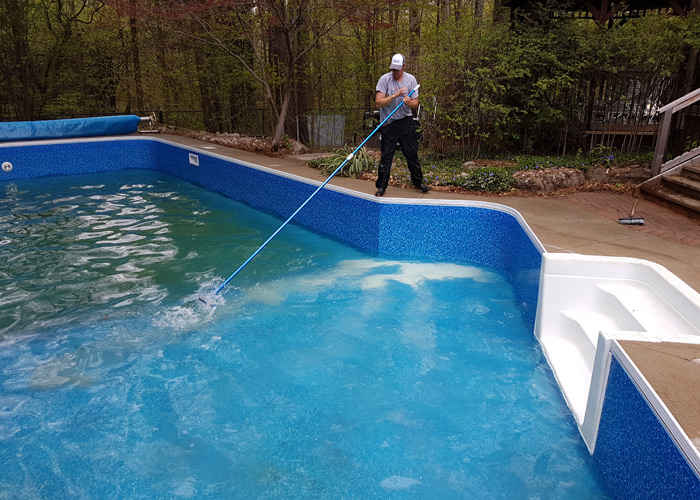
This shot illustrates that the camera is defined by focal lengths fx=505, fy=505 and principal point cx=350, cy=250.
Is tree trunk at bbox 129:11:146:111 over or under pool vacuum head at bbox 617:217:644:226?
over

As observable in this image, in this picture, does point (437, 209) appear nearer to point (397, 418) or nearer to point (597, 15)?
point (397, 418)

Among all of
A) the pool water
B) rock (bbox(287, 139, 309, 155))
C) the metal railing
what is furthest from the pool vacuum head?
rock (bbox(287, 139, 309, 155))

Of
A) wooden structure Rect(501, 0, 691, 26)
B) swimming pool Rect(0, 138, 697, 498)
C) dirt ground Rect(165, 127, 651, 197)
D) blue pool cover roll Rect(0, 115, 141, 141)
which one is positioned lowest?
swimming pool Rect(0, 138, 697, 498)

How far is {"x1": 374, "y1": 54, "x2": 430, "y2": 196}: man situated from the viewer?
5348mm

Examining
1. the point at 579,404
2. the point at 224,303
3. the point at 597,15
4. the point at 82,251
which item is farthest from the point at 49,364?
the point at 597,15

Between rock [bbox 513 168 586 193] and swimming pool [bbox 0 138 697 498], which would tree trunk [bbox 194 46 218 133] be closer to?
swimming pool [bbox 0 138 697 498]

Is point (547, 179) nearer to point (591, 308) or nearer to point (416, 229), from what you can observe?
point (416, 229)

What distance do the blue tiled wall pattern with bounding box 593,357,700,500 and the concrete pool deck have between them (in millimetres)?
96

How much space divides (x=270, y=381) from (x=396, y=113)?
3.30 m

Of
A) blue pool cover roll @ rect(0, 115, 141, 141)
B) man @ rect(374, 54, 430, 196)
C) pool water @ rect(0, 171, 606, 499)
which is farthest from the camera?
blue pool cover roll @ rect(0, 115, 141, 141)

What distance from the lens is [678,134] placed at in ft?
22.3

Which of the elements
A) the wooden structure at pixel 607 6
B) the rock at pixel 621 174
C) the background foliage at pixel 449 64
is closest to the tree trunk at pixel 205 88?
the background foliage at pixel 449 64

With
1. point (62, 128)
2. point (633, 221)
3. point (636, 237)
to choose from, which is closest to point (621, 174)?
Answer: point (633, 221)

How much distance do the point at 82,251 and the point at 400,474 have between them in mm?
4603
